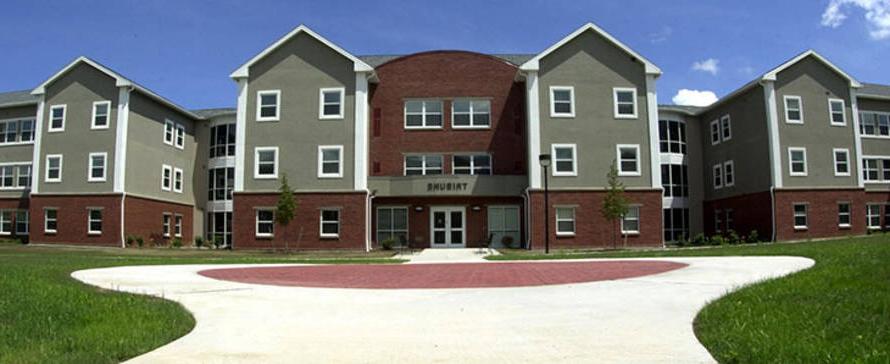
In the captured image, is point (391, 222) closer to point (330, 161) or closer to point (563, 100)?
point (330, 161)

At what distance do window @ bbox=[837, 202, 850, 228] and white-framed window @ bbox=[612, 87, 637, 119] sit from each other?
13.1 metres

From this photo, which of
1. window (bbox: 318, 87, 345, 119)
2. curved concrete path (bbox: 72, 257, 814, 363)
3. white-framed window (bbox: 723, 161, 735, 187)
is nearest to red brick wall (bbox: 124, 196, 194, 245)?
window (bbox: 318, 87, 345, 119)

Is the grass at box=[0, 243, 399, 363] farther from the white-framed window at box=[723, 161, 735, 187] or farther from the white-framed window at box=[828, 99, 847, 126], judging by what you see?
the white-framed window at box=[828, 99, 847, 126]

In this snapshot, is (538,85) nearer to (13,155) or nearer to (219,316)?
(219,316)

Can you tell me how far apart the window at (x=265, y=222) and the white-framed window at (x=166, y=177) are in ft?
30.8

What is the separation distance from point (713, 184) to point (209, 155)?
32728 mm

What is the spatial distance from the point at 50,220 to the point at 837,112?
147 ft

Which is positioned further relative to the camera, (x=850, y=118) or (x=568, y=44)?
(x=850, y=118)

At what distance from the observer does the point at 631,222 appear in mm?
33031

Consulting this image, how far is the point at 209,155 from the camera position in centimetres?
4250

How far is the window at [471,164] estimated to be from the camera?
116 ft

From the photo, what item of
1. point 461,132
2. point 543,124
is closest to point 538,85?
point 543,124

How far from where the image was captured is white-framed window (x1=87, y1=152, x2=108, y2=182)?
117 ft

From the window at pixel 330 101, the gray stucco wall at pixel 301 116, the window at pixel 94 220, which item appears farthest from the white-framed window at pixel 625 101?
the window at pixel 94 220
